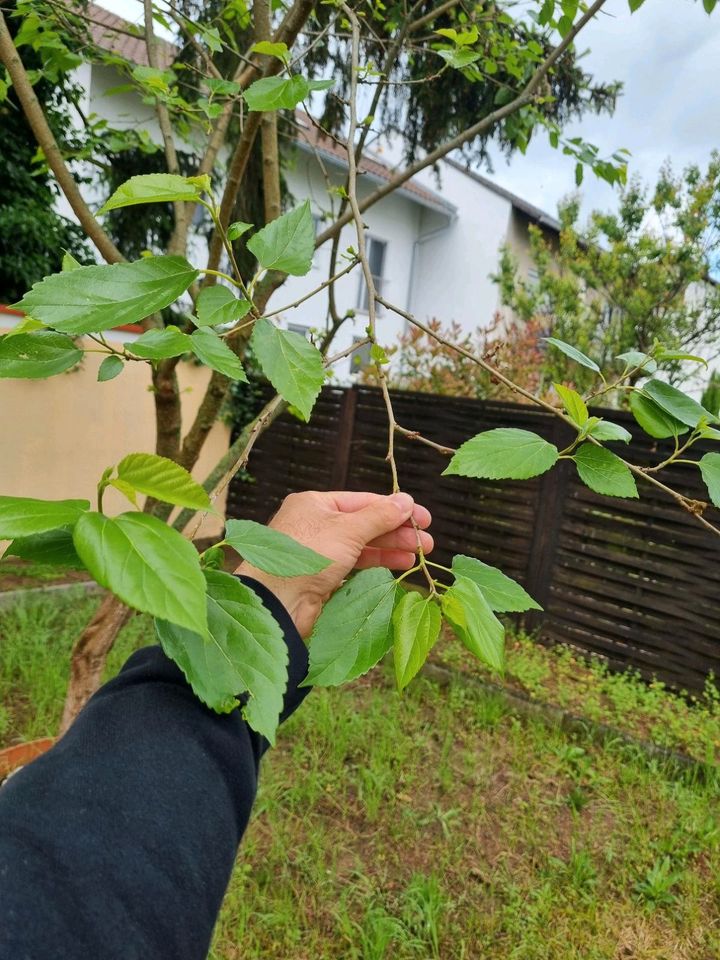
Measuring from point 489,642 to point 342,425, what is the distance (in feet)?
A: 15.6

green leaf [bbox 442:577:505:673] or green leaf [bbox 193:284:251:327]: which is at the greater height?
green leaf [bbox 193:284:251:327]

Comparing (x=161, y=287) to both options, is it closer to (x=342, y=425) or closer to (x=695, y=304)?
(x=342, y=425)

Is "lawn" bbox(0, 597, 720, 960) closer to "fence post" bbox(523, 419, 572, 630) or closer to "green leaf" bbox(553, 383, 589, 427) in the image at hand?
"fence post" bbox(523, 419, 572, 630)

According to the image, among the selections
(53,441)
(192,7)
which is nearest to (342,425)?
(53,441)

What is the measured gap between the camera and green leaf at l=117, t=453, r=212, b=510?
1.50 feet

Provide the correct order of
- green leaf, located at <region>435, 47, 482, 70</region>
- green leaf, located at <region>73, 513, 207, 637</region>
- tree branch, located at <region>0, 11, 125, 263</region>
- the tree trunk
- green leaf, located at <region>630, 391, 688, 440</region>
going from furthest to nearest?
the tree trunk < tree branch, located at <region>0, 11, 125, 263</region> < green leaf, located at <region>435, 47, 482, 70</region> < green leaf, located at <region>630, 391, 688, 440</region> < green leaf, located at <region>73, 513, 207, 637</region>

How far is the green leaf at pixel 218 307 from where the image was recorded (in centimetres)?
60

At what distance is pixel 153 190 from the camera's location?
559 mm

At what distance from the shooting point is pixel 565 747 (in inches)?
115

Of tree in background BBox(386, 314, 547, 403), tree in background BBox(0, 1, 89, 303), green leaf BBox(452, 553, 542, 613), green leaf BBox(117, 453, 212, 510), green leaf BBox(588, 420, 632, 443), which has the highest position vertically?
tree in background BBox(0, 1, 89, 303)

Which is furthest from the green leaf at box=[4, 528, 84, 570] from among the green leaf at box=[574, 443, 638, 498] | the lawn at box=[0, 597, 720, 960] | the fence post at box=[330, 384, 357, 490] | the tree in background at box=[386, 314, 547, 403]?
the tree in background at box=[386, 314, 547, 403]

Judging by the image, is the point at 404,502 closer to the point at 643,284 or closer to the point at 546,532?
the point at 546,532

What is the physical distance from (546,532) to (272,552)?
146 inches

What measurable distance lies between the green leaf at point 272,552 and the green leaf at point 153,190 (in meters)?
0.29
